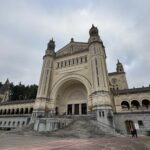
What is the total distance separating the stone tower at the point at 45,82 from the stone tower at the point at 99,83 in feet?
35.4

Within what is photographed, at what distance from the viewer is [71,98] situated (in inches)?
1284

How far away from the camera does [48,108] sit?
2930 cm

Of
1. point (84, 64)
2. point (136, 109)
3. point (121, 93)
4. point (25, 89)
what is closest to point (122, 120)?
point (136, 109)

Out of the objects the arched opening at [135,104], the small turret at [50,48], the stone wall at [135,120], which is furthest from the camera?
the small turret at [50,48]

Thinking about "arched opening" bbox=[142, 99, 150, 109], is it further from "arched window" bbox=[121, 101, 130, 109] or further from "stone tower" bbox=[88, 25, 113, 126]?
"stone tower" bbox=[88, 25, 113, 126]

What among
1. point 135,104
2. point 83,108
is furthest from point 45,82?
point 135,104

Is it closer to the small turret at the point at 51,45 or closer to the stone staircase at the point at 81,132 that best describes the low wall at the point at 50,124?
the stone staircase at the point at 81,132

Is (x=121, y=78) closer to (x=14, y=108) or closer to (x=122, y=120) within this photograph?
(x=122, y=120)

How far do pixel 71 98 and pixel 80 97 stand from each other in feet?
7.76

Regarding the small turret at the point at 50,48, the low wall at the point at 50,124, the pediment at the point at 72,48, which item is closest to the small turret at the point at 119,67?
the pediment at the point at 72,48

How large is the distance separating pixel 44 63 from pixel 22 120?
15175mm

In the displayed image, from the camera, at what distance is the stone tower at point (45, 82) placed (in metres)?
28.4

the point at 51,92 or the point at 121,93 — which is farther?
the point at 51,92

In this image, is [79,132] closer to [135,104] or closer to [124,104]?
[124,104]
